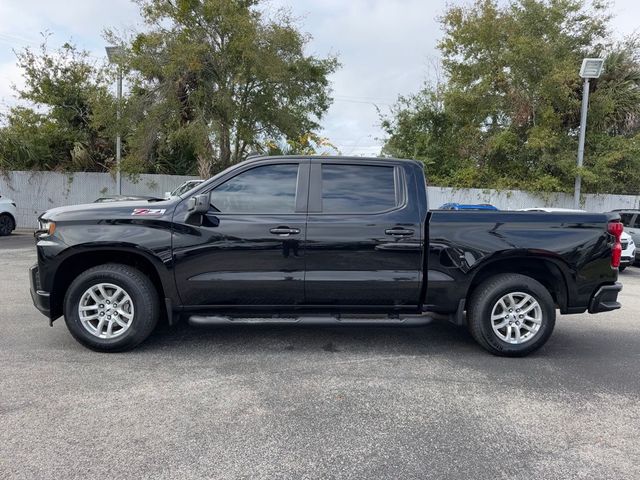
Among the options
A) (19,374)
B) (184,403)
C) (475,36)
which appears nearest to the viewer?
(184,403)

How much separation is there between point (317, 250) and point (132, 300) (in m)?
1.82

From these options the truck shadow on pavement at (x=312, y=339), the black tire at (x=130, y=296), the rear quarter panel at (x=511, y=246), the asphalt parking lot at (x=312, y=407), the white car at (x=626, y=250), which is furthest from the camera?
the white car at (x=626, y=250)

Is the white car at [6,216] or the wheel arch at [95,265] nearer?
the wheel arch at [95,265]

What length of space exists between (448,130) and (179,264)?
17.4m

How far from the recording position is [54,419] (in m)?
3.37

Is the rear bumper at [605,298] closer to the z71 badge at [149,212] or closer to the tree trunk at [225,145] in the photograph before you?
the z71 badge at [149,212]

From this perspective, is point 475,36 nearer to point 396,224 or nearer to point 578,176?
point 578,176

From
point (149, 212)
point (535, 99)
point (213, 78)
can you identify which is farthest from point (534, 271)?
point (535, 99)

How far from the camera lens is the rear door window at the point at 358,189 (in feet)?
15.7

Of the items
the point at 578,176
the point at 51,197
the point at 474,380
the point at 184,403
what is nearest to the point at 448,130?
the point at 578,176

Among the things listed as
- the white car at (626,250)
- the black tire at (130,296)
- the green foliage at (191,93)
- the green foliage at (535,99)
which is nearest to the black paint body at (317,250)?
the black tire at (130,296)

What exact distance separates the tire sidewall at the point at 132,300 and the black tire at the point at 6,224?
12990 millimetres

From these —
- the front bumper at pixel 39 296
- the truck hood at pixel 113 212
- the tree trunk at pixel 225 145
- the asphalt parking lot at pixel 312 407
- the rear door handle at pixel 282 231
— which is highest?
the tree trunk at pixel 225 145

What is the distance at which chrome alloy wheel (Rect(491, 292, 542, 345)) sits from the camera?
4.79 meters
